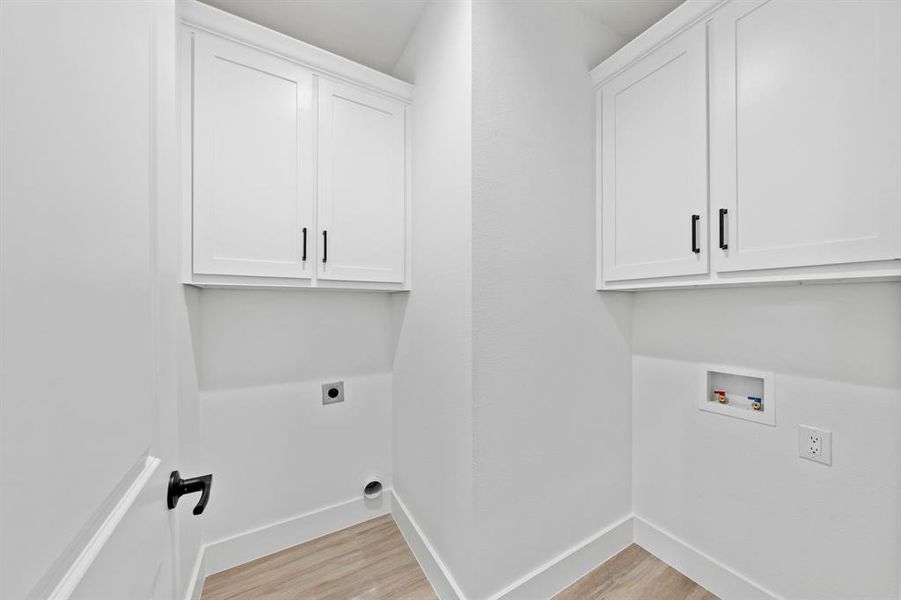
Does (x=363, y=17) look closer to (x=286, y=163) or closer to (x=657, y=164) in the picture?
(x=286, y=163)

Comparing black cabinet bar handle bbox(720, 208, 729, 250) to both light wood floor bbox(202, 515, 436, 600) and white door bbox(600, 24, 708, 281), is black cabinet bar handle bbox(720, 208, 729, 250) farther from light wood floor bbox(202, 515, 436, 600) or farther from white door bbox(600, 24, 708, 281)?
light wood floor bbox(202, 515, 436, 600)

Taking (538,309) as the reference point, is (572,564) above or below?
below

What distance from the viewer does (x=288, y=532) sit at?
66.3 inches

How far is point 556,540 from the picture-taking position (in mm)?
1450

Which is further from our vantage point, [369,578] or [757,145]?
[369,578]

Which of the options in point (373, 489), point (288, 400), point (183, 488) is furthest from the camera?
point (373, 489)

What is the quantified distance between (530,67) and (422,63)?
1.78 ft

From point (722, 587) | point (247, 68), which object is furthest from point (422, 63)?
point (722, 587)

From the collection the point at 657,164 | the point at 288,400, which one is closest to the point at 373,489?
the point at 288,400

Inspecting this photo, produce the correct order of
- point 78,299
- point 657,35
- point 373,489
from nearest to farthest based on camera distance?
1. point 78,299
2. point 657,35
3. point 373,489

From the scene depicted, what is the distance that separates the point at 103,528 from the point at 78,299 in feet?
0.85

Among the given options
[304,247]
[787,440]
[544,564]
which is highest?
[304,247]

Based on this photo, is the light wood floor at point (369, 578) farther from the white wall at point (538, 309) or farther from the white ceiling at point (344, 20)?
the white ceiling at point (344, 20)

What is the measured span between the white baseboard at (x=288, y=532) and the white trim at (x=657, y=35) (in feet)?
8.06
